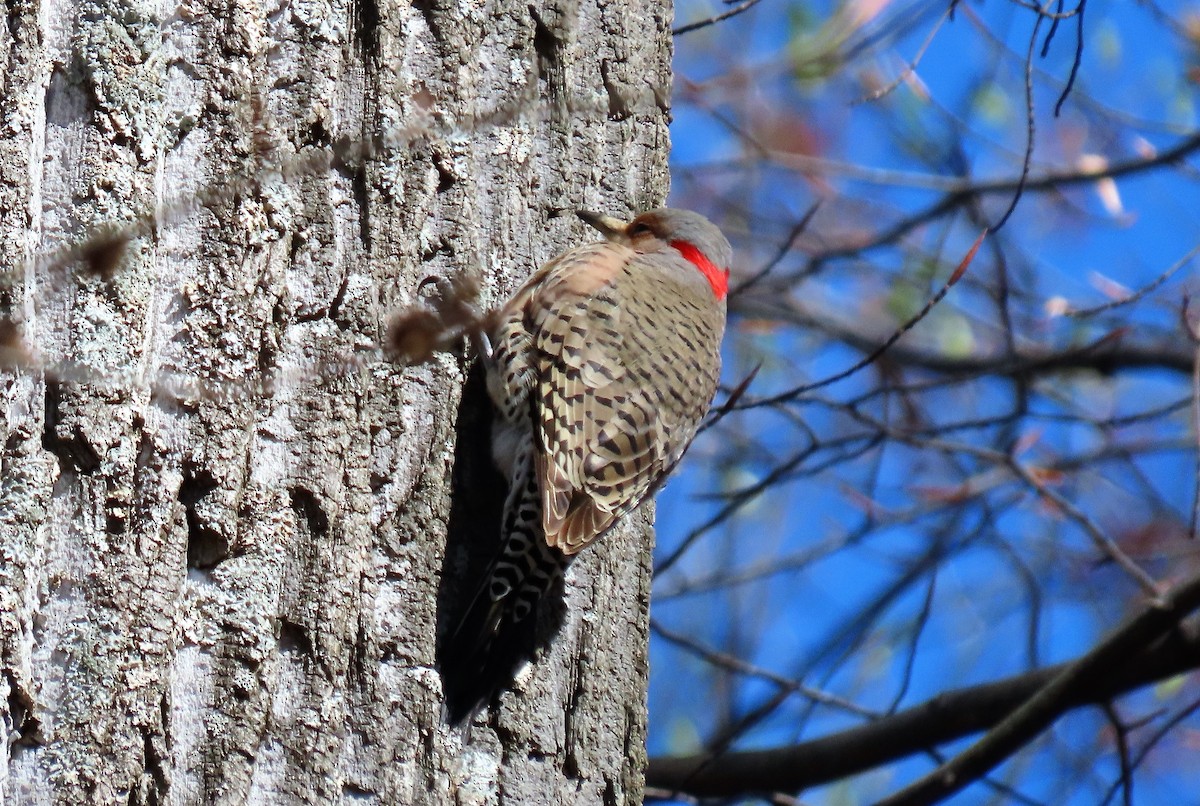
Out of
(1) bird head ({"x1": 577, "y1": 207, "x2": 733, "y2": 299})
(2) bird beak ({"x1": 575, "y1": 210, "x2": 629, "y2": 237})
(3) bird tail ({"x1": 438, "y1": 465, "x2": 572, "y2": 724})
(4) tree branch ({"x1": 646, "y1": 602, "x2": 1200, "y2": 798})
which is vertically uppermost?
(1) bird head ({"x1": 577, "y1": 207, "x2": 733, "y2": 299})

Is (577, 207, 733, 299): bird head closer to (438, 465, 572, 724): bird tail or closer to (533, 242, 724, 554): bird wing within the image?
(533, 242, 724, 554): bird wing

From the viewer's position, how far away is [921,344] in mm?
6723

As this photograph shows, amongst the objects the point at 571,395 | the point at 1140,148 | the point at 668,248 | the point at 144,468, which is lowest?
the point at 144,468

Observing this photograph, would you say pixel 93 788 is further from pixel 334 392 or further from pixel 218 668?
pixel 334 392

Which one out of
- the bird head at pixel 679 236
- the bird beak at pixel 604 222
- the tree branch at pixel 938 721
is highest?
the bird head at pixel 679 236

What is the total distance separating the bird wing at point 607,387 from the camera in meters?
2.72

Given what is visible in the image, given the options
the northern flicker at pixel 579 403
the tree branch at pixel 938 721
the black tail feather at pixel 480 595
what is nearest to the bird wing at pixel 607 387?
the northern flicker at pixel 579 403

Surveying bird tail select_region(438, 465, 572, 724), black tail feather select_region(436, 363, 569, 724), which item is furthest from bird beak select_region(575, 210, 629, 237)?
bird tail select_region(438, 465, 572, 724)

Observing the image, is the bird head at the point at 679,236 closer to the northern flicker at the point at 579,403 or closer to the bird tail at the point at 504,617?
the northern flicker at the point at 579,403

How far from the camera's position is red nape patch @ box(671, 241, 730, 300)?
3.88 m

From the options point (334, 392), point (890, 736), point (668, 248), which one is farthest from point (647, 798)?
point (334, 392)

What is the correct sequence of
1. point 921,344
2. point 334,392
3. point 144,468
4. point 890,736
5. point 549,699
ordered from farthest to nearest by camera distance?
point 921,344 → point 890,736 → point 549,699 → point 334,392 → point 144,468

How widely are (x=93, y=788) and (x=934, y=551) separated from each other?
494 cm

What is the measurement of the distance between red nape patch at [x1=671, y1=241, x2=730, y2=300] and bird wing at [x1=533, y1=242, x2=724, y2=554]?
326 millimetres
